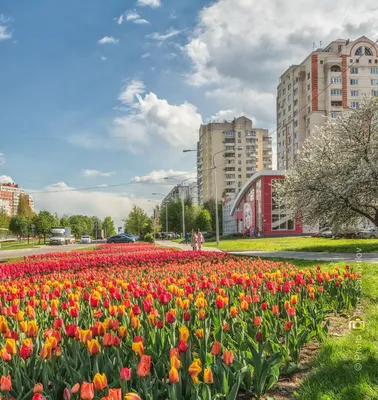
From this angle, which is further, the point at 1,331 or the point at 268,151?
the point at 268,151

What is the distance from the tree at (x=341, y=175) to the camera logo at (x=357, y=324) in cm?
1688

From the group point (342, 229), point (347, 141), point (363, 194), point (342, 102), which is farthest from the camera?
point (342, 102)

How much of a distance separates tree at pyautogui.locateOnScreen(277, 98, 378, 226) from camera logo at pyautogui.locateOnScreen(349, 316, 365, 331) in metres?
16.9

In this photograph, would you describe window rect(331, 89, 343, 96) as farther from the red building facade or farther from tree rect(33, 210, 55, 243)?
tree rect(33, 210, 55, 243)

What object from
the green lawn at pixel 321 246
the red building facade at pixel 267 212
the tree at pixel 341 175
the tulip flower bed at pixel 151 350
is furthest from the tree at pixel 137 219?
the tulip flower bed at pixel 151 350

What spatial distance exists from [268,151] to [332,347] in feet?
436

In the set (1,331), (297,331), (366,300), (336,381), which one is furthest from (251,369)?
(366,300)

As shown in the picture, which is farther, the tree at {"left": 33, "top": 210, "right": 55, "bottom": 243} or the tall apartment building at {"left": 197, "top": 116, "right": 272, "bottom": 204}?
the tall apartment building at {"left": 197, "top": 116, "right": 272, "bottom": 204}

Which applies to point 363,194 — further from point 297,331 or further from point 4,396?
point 4,396

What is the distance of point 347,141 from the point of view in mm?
24141

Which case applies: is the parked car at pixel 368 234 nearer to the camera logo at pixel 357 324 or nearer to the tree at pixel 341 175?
the tree at pixel 341 175

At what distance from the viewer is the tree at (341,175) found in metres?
22.2

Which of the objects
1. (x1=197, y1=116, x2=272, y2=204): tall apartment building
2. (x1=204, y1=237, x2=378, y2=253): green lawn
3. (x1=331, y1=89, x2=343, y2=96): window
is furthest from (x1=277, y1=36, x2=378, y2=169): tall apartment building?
(x1=204, y1=237, x2=378, y2=253): green lawn

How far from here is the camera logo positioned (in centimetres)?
549
